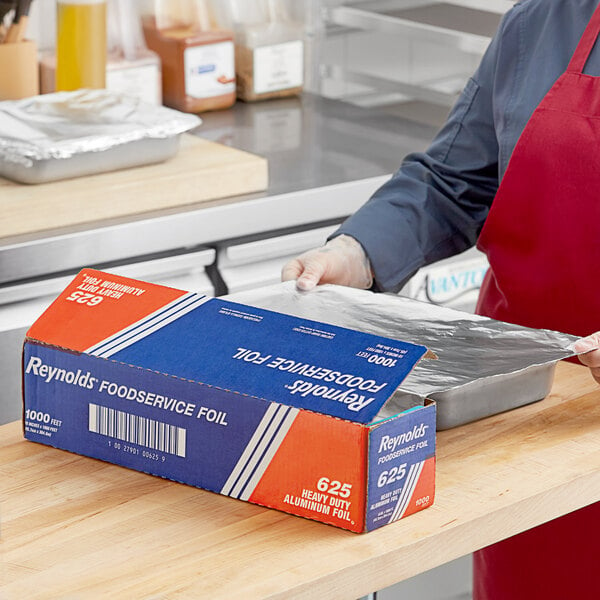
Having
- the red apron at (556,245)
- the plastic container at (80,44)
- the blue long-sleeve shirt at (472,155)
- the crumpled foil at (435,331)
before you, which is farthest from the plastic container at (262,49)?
the crumpled foil at (435,331)

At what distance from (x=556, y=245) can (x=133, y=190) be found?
709 mm

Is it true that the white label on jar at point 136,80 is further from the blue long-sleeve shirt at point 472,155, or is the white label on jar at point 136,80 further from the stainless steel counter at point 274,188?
the blue long-sleeve shirt at point 472,155

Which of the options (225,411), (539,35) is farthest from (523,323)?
(225,411)

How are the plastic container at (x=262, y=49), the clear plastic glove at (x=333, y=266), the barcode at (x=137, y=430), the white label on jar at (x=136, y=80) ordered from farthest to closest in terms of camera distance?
1. the plastic container at (x=262, y=49)
2. the white label on jar at (x=136, y=80)
3. the clear plastic glove at (x=333, y=266)
4. the barcode at (x=137, y=430)

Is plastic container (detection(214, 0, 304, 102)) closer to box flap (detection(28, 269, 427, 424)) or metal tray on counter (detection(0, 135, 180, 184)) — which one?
metal tray on counter (detection(0, 135, 180, 184))

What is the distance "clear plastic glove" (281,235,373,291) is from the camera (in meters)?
1.21

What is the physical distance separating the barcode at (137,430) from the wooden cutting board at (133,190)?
2.54ft

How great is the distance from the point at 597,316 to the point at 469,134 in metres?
0.27

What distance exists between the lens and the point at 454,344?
1.05m

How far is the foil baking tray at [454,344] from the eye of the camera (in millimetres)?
999

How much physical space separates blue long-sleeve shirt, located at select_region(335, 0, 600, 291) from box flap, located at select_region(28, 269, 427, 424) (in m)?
0.39

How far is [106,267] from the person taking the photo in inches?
69.1

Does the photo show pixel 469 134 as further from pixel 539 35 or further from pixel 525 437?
pixel 525 437

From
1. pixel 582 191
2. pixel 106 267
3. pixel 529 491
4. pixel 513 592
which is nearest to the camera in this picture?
pixel 529 491
